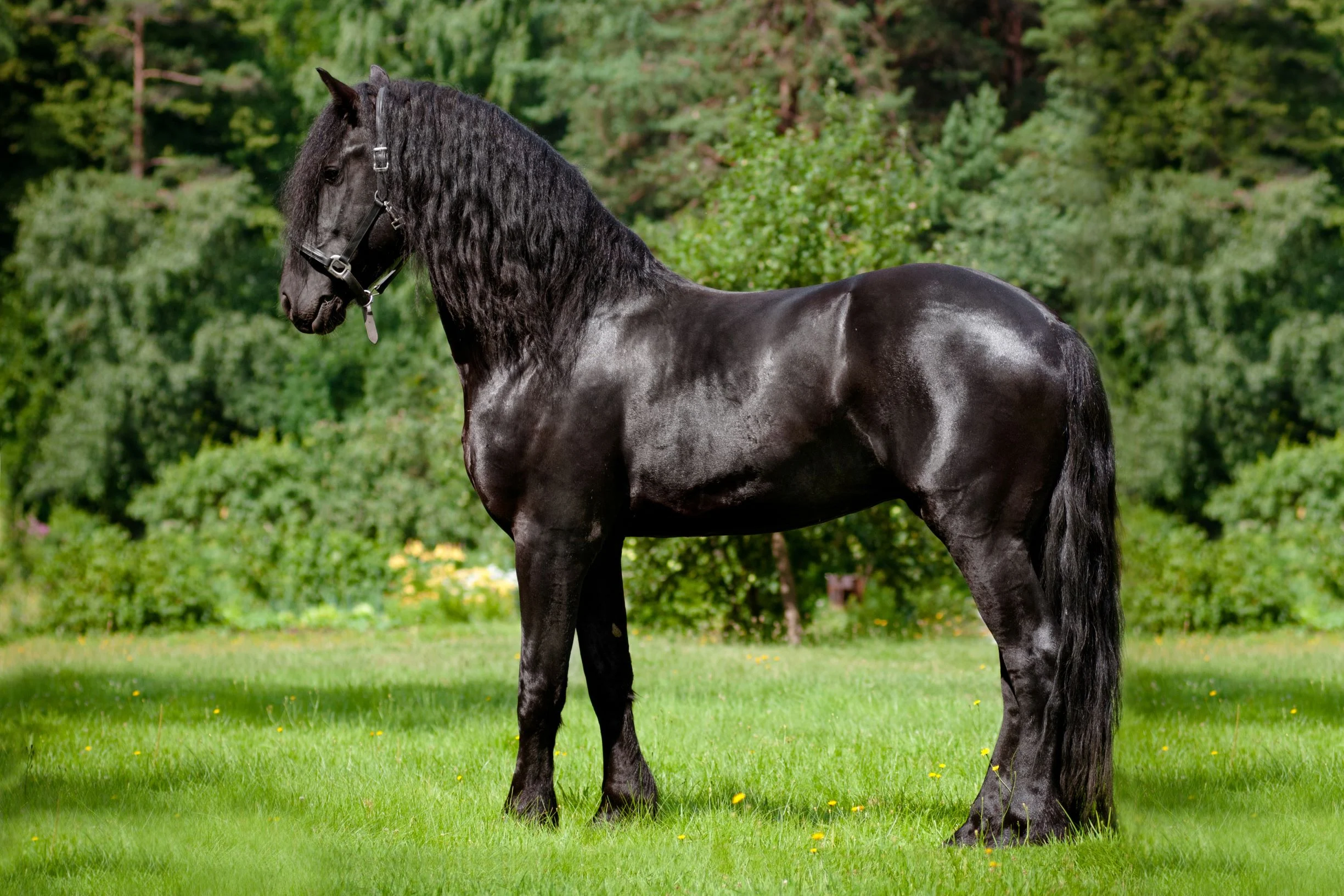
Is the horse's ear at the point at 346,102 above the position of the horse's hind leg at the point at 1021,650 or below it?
above

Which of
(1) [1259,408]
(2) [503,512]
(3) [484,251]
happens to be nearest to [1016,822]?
(2) [503,512]

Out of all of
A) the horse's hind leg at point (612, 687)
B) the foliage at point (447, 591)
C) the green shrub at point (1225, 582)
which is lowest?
the foliage at point (447, 591)

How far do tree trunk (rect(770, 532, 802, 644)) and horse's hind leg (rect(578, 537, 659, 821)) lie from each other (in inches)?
276

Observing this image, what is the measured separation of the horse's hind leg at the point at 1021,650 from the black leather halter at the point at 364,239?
2052 mm

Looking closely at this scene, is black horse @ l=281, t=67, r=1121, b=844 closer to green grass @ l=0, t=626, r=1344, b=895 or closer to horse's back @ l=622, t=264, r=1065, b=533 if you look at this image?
horse's back @ l=622, t=264, r=1065, b=533

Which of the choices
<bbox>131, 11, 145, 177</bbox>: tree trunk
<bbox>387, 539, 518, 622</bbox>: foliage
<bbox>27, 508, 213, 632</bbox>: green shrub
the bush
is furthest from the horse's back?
<bbox>131, 11, 145, 177</bbox>: tree trunk

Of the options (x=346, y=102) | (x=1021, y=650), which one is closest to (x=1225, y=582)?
(x=1021, y=650)

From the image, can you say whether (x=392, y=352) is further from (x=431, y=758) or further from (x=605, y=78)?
(x=431, y=758)

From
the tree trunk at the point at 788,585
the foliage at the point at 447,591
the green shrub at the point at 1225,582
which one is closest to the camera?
the tree trunk at the point at 788,585

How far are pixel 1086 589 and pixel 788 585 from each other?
7.96 meters

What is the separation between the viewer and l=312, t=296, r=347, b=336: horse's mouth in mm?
4281

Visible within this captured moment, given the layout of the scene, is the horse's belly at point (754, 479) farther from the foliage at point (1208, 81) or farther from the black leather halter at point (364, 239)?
the foliage at point (1208, 81)

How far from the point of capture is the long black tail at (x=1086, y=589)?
3.71m

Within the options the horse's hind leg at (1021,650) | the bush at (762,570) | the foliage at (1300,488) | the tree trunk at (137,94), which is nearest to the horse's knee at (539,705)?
the horse's hind leg at (1021,650)
